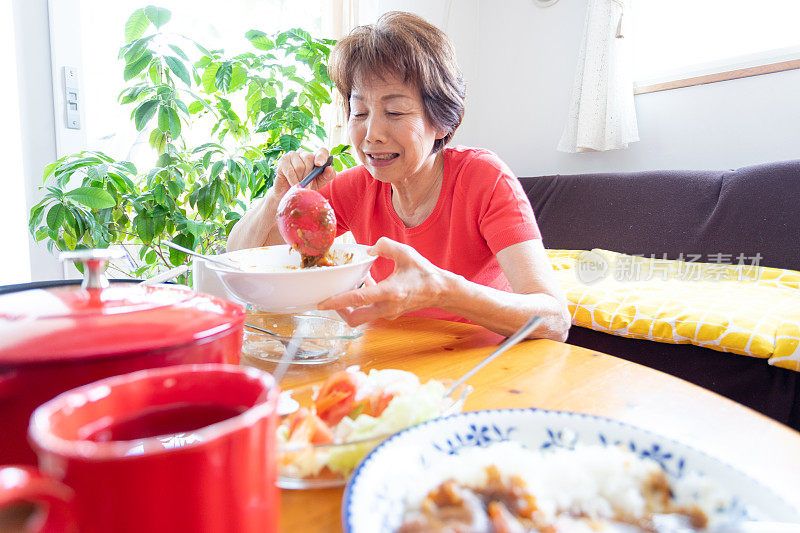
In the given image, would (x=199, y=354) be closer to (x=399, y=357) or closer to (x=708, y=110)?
(x=399, y=357)

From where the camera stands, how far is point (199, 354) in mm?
376

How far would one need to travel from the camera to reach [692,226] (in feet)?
8.39

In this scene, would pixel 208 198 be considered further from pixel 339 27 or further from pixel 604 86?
pixel 604 86

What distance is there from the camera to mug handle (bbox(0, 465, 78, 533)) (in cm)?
19

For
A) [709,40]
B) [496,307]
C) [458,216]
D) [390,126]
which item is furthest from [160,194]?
[709,40]

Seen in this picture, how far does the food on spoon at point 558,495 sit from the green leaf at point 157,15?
221 cm

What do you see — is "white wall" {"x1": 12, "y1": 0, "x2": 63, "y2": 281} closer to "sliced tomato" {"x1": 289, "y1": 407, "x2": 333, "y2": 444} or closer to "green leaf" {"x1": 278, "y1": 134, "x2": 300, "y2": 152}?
"green leaf" {"x1": 278, "y1": 134, "x2": 300, "y2": 152}

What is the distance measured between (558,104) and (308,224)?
3374mm

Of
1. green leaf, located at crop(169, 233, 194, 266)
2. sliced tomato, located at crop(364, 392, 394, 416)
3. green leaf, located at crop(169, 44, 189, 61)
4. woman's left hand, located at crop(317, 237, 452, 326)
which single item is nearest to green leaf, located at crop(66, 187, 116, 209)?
green leaf, located at crop(169, 233, 194, 266)

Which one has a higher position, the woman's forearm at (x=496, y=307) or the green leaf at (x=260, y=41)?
the green leaf at (x=260, y=41)

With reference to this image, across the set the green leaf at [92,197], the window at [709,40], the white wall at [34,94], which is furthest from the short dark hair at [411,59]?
the window at [709,40]

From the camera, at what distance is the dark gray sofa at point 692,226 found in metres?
1.76

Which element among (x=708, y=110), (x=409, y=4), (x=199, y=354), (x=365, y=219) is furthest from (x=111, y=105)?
(x=708, y=110)

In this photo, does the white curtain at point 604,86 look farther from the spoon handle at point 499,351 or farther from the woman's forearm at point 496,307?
the spoon handle at point 499,351
